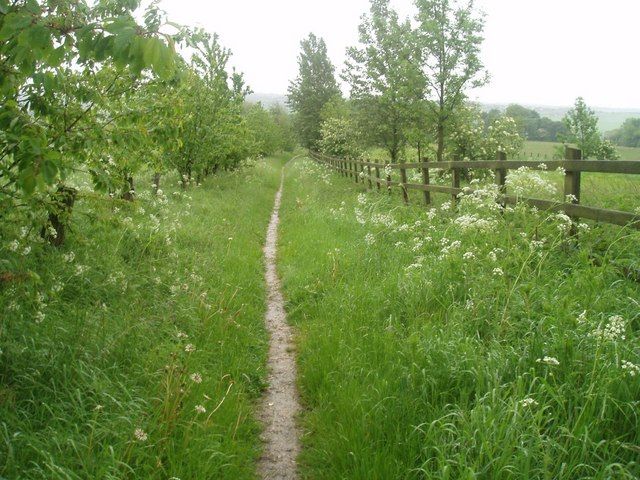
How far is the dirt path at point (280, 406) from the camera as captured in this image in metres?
3.53

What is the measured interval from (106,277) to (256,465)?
10.4ft

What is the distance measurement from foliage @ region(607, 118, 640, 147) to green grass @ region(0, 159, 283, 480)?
53.8 m

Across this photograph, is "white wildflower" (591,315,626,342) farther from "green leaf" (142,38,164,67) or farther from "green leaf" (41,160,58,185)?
"green leaf" (41,160,58,185)

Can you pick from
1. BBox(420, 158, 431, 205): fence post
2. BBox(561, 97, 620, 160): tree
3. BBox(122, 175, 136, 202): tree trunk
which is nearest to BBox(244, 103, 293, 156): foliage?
BBox(420, 158, 431, 205): fence post

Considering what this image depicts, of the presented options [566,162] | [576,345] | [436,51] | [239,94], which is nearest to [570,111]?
[436,51]

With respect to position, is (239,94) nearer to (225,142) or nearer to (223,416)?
(225,142)

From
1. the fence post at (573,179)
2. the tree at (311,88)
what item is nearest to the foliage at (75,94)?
the fence post at (573,179)

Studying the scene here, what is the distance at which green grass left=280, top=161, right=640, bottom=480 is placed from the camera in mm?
2812

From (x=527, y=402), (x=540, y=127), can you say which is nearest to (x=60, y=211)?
(x=527, y=402)

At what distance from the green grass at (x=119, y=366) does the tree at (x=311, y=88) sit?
45.0m

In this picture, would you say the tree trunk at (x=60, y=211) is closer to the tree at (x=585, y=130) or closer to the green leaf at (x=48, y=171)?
the green leaf at (x=48, y=171)

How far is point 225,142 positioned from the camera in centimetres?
1683

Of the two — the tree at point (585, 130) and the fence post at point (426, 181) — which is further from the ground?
the tree at point (585, 130)

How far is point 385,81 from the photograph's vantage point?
20719mm
